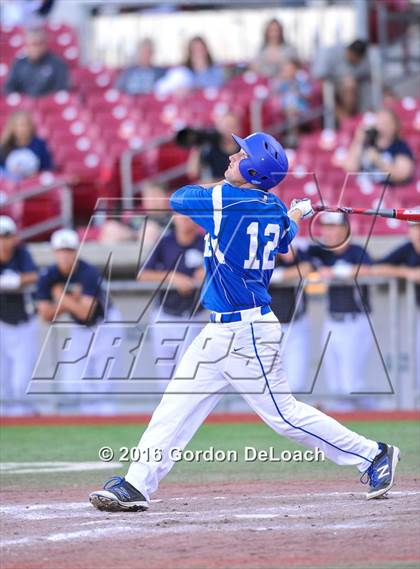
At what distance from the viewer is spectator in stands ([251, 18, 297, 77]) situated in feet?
55.6

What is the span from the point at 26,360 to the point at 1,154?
340 centimetres

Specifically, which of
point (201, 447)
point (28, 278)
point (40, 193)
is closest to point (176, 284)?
point (28, 278)

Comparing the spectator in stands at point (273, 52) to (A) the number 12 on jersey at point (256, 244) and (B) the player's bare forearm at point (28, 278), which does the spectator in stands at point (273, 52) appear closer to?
(B) the player's bare forearm at point (28, 278)

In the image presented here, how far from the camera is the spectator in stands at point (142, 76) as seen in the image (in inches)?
683

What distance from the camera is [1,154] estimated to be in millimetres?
14930

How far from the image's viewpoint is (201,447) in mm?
9922

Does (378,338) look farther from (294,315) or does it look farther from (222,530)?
(222,530)

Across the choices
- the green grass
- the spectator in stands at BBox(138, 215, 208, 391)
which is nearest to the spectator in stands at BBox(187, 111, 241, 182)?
the spectator in stands at BBox(138, 215, 208, 391)

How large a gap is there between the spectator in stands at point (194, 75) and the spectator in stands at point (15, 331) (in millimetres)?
5167

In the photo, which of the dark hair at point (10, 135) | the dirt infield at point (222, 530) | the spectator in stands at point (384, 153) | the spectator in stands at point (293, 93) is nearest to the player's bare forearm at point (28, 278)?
the dark hair at point (10, 135)

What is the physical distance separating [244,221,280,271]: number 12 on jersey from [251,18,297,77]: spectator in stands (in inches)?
412

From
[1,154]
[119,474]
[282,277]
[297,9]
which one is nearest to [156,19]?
[297,9]

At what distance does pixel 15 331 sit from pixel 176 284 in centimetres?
169

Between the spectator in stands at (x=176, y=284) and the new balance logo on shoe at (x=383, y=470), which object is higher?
the new balance logo on shoe at (x=383, y=470)
